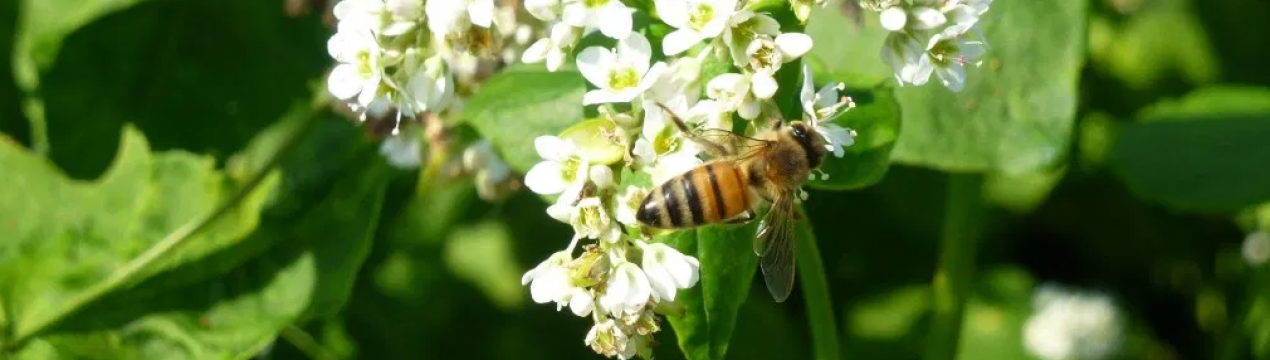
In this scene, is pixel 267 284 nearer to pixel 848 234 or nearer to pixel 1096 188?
pixel 848 234

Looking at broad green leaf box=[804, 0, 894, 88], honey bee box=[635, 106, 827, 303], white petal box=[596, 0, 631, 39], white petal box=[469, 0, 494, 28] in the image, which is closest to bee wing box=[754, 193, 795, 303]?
honey bee box=[635, 106, 827, 303]

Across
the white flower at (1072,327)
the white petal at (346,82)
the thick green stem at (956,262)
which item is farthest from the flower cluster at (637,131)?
the white flower at (1072,327)

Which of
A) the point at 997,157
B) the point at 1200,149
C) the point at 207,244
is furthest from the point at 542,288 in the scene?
the point at 1200,149

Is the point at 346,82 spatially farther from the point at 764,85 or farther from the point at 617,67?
the point at 764,85

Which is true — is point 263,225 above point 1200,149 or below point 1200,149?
above

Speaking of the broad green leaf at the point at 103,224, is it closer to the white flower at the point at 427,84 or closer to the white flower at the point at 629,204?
the white flower at the point at 427,84
